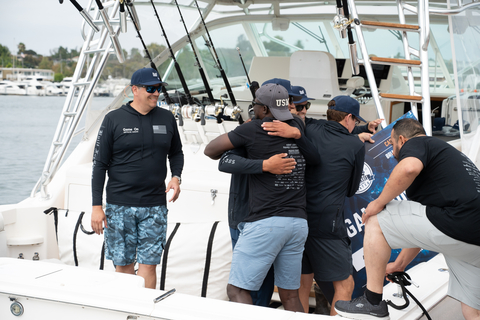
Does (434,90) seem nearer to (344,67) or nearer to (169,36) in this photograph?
(344,67)

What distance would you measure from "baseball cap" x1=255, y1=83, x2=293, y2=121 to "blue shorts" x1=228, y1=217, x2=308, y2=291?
0.50m

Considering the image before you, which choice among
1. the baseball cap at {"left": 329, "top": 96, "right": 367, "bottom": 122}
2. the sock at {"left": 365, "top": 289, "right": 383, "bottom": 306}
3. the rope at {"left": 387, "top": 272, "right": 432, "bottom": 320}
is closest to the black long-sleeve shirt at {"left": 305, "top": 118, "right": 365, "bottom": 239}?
the baseball cap at {"left": 329, "top": 96, "right": 367, "bottom": 122}

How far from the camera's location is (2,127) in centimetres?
3009

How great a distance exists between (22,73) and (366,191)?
157ft

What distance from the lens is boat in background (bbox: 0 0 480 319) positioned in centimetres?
192

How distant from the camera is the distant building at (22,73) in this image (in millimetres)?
45250

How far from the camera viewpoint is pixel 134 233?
2789 mm

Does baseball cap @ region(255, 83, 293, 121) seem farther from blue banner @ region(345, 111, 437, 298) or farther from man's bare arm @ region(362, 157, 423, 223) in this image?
blue banner @ region(345, 111, 437, 298)

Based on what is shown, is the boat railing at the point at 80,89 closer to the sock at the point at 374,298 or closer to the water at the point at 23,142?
the water at the point at 23,142

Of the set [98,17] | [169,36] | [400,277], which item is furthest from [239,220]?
[169,36]

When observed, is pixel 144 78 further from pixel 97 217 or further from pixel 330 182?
pixel 330 182

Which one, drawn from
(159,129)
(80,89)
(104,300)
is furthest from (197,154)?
(104,300)

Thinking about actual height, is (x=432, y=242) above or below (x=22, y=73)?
below

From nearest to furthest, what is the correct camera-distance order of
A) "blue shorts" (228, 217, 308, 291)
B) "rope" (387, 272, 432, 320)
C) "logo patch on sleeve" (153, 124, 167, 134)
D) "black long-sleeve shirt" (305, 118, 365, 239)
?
"rope" (387, 272, 432, 320) → "blue shorts" (228, 217, 308, 291) → "black long-sleeve shirt" (305, 118, 365, 239) → "logo patch on sleeve" (153, 124, 167, 134)
